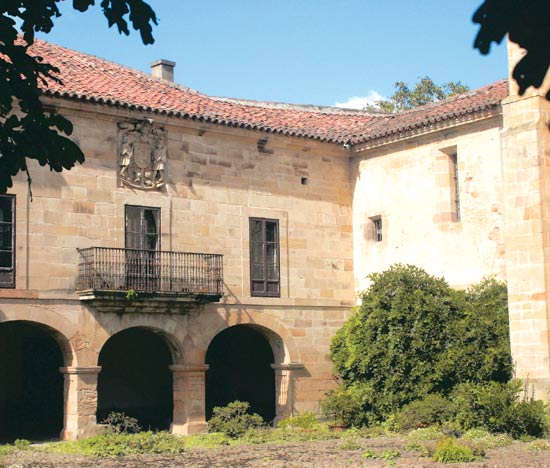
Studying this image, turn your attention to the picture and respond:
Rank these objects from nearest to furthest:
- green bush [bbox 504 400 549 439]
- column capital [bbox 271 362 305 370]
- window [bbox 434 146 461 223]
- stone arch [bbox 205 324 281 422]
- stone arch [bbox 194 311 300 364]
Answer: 1. green bush [bbox 504 400 549 439]
2. stone arch [bbox 194 311 300 364]
3. window [bbox 434 146 461 223]
4. column capital [bbox 271 362 305 370]
5. stone arch [bbox 205 324 281 422]

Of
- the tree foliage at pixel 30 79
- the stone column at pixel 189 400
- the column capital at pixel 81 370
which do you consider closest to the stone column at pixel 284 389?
the stone column at pixel 189 400

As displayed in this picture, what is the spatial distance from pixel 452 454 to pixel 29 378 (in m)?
11.3

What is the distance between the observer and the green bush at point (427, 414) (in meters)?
20.3

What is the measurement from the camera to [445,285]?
22.0 meters

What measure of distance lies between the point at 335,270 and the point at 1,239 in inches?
317

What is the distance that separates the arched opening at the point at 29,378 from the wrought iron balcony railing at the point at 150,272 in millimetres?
3302

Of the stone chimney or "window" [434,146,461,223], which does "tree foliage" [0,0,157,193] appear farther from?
the stone chimney

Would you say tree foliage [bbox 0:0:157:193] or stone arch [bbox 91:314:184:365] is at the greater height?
tree foliage [bbox 0:0:157:193]

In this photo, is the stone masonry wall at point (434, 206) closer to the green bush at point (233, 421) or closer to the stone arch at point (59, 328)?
the green bush at point (233, 421)

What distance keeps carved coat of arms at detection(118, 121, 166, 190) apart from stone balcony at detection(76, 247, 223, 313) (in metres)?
1.58

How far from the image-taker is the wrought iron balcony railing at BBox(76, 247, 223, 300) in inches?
813

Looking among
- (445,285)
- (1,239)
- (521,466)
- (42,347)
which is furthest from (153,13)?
(42,347)

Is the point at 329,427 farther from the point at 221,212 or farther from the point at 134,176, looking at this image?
the point at 134,176

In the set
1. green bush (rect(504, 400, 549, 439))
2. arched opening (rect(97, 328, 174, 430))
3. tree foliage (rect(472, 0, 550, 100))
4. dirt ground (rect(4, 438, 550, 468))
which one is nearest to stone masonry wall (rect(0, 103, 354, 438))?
arched opening (rect(97, 328, 174, 430))
